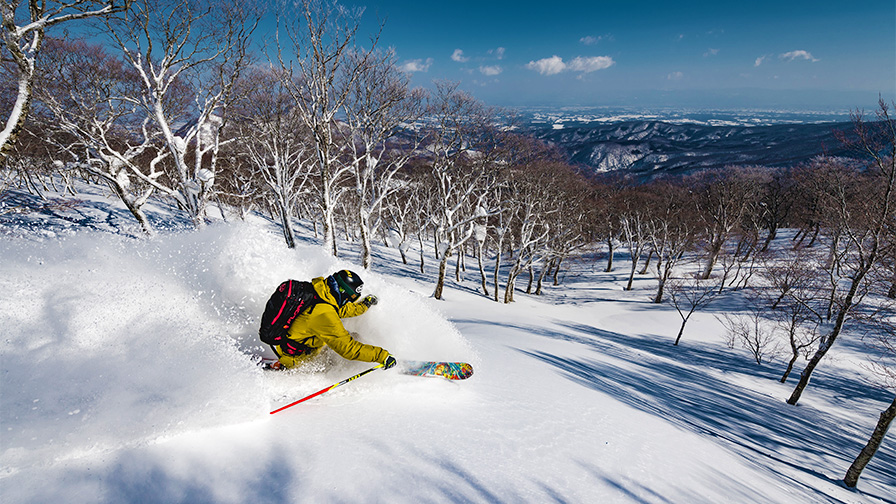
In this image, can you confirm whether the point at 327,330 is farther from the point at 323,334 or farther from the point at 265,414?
the point at 265,414

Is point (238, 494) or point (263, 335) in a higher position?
point (263, 335)

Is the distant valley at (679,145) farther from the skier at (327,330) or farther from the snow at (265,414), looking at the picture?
the skier at (327,330)

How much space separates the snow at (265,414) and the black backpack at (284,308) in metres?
0.41

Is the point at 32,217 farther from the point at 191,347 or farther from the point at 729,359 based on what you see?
the point at 729,359

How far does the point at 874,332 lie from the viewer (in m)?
16.2

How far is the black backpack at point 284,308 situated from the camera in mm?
3512

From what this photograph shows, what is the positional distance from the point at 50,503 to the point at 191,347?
127cm

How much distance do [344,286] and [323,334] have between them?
21.4 inches

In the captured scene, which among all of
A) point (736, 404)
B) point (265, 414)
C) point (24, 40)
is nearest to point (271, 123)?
point (24, 40)

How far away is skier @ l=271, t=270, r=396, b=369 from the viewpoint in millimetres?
3625

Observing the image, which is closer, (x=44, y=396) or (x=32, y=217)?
(x=44, y=396)

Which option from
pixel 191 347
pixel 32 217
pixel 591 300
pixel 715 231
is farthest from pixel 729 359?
pixel 32 217

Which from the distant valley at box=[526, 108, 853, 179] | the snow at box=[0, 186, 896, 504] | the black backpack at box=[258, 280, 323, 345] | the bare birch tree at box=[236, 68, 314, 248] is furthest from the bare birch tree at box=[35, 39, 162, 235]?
the distant valley at box=[526, 108, 853, 179]

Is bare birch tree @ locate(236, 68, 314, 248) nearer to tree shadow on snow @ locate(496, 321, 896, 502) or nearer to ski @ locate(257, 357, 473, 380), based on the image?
ski @ locate(257, 357, 473, 380)
